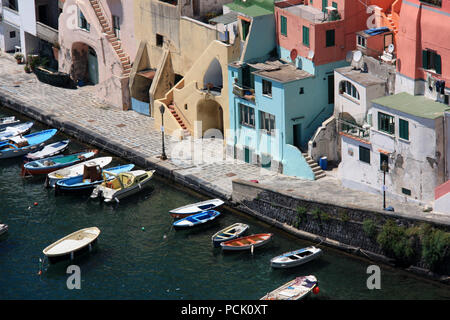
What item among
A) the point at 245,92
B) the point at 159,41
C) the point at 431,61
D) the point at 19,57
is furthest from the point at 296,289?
the point at 19,57

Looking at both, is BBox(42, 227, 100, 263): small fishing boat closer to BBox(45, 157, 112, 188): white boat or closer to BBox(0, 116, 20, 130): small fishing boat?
BBox(45, 157, 112, 188): white boat

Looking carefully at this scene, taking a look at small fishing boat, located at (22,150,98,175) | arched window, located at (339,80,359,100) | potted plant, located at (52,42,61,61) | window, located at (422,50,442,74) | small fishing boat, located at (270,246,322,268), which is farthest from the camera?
potted plant, located at (52,42,61,61)

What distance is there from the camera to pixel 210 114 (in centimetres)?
9562

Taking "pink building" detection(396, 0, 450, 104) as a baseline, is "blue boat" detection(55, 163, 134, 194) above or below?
below

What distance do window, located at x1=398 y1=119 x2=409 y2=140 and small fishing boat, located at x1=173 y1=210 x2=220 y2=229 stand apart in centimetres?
1618

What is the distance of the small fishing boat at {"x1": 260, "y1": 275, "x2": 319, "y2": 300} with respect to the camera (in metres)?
70.2

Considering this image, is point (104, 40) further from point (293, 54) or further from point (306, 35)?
point (306, 35)

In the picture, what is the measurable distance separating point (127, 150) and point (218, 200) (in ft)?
46.1

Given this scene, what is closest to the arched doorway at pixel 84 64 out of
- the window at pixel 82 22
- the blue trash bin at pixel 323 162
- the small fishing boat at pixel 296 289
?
the window at pixel 82 22

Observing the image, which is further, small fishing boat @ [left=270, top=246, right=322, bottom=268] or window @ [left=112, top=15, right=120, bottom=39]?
window @ [left=112, top=15, right=120, bottom=39]

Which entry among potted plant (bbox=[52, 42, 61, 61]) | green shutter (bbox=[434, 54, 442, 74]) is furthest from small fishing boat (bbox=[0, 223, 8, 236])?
potted plant (bbox=[52, 42, 61, 61])

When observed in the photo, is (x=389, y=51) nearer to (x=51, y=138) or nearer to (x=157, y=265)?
(x=157, y=265)

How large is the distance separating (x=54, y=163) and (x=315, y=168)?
969 inches
